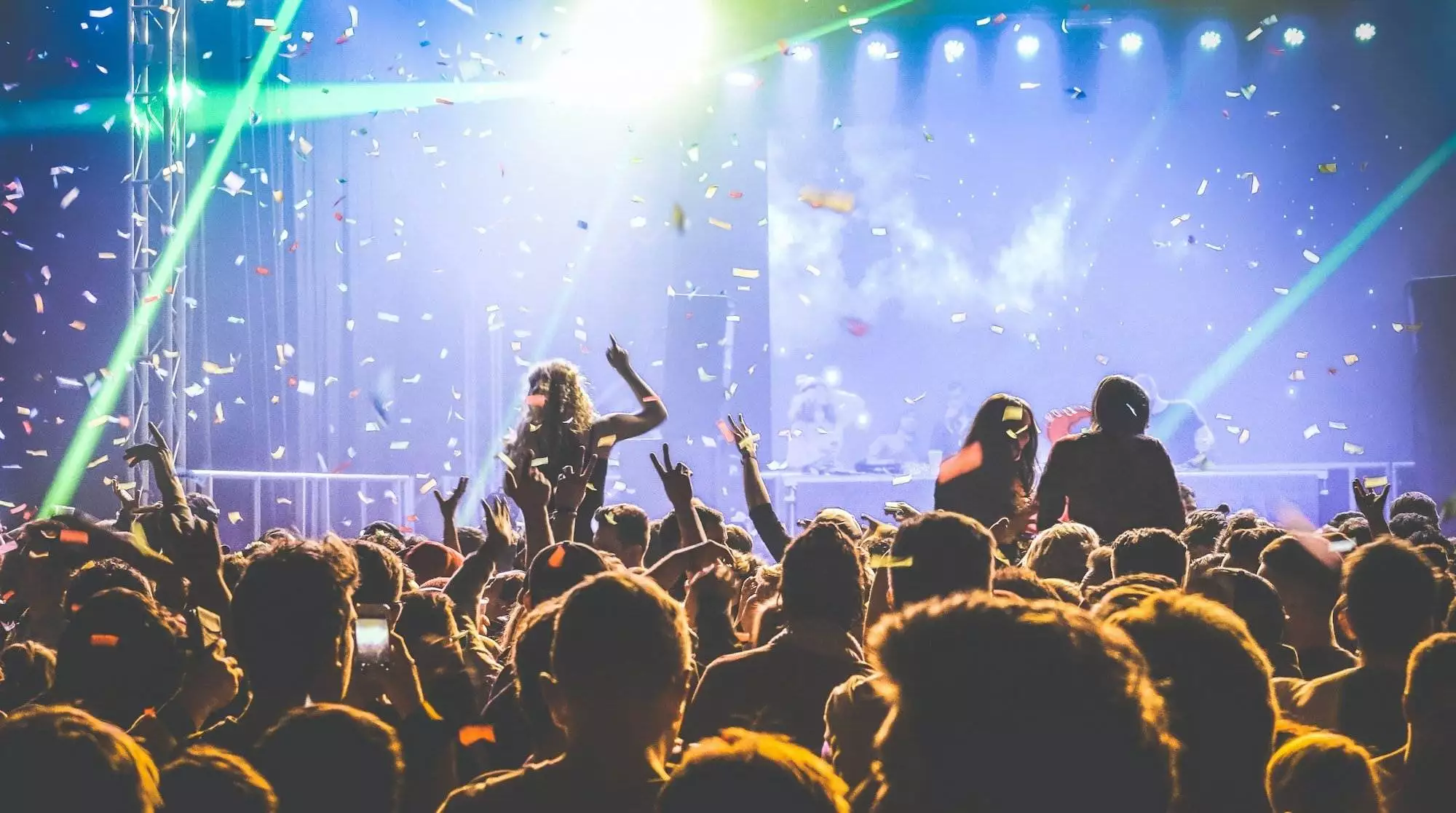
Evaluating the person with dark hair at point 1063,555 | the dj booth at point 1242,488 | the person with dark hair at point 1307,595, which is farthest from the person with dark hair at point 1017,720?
the dj booth at point 1242,488

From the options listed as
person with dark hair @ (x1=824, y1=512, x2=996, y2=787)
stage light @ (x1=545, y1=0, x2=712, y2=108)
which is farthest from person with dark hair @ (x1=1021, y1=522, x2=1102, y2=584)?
stage light @ (x1=545, y1=0, x2=712, y2=108)

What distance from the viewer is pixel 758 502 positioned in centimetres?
382

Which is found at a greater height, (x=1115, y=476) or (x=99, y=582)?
(x=1115, y=476)

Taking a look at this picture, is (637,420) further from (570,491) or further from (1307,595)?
(1307,595)

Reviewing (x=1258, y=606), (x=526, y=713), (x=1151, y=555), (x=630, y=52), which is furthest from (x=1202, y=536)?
(x=630, y=52)

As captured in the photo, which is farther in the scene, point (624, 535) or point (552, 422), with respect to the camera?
point (552, 422)

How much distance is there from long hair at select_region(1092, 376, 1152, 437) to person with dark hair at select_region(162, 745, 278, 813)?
343 cm

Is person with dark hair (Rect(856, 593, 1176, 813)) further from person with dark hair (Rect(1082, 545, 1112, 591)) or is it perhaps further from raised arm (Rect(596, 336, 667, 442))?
raised arm (Rect(596, 336, 667, 442))

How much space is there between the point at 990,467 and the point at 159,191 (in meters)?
7.54

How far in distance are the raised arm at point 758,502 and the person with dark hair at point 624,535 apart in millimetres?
432

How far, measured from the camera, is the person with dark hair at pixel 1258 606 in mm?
2562

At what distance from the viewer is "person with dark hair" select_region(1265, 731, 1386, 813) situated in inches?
63.5

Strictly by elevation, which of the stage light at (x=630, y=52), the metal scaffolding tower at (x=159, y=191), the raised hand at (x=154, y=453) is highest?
the stage light at (x=630, y=52)

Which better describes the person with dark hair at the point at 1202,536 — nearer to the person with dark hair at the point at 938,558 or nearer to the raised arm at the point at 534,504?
Result: the person with dark hair at the point at 938,558
